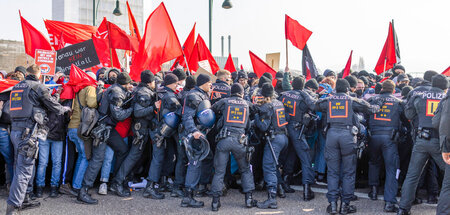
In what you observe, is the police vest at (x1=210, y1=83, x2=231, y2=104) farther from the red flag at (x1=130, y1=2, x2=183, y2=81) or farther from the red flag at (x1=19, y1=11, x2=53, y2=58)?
the red flag at (x1=19, y1=11, x2=53, y2=58)

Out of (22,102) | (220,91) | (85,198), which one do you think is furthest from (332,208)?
(22,102)

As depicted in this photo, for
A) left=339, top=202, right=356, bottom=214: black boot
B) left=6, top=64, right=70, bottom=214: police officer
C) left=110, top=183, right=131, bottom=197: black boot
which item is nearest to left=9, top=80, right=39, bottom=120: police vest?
left=6, top=64, right=70, bottom=214: police officer

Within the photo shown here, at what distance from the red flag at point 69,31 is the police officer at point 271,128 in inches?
281

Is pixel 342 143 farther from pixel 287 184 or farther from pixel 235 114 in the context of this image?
pixel 287 184

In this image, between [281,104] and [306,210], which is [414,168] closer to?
[306,210]

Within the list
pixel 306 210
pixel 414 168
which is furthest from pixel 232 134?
pixel 414 168

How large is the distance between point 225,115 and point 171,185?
2122 mm

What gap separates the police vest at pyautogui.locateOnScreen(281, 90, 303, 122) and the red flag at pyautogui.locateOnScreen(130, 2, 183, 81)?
7.81ft

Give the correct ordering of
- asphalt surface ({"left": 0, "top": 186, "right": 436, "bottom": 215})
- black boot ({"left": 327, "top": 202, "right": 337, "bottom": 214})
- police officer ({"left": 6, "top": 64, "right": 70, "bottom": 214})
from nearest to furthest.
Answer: police officer ({"left": 6, "top": 64, "right": 70, "bottom": 214}) < black boot ({"left": 327, "top": 202, "right": 337, "bottom": 214}) < asphalt surface ({"left": 0, "top": 186, "right": 436, "bottom": 215})

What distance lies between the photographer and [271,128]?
640 cm

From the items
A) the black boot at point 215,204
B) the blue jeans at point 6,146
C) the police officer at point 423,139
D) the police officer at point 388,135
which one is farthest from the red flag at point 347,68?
the blue jeans at point 6,146

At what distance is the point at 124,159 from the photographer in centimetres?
695

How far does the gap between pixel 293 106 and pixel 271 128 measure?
2.49 feet

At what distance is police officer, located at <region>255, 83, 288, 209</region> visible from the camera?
6266mm
